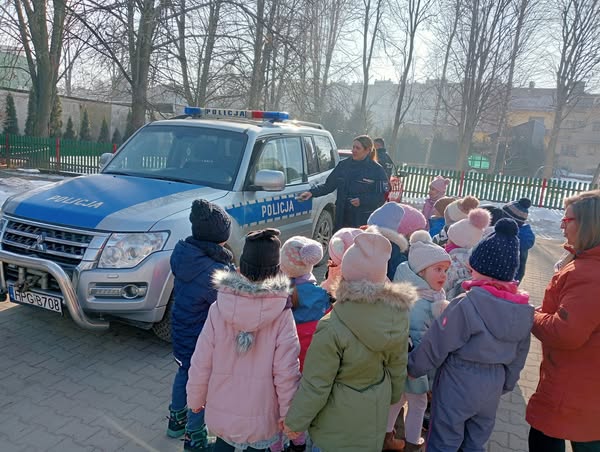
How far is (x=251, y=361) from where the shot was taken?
2.16 meters

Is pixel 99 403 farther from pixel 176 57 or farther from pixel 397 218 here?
pixel 176 57

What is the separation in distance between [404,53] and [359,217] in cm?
2327

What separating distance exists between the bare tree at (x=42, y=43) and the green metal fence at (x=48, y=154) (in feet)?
4.22

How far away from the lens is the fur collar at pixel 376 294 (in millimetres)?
2037

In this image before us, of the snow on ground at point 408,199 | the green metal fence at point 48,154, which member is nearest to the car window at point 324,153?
the snow on ground at point 408,199

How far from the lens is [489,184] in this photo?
1758 centimetres

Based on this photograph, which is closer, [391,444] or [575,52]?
[391,444]

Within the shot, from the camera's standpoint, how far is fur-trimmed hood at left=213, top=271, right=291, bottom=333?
207 centimetres

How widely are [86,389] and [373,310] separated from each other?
2.43m

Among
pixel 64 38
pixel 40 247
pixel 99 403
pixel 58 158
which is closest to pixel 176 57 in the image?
pixel 64 38

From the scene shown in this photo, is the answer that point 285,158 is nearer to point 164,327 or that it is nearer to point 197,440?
point 164,327

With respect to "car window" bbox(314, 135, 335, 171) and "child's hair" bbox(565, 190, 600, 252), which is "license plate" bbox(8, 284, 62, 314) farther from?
"car window" bbox(314, 135, 335, 171)

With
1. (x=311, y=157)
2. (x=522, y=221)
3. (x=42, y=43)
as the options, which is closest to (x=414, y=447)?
(x=522, y=221)

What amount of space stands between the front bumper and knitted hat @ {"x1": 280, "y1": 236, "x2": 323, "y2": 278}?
73.3 inches
